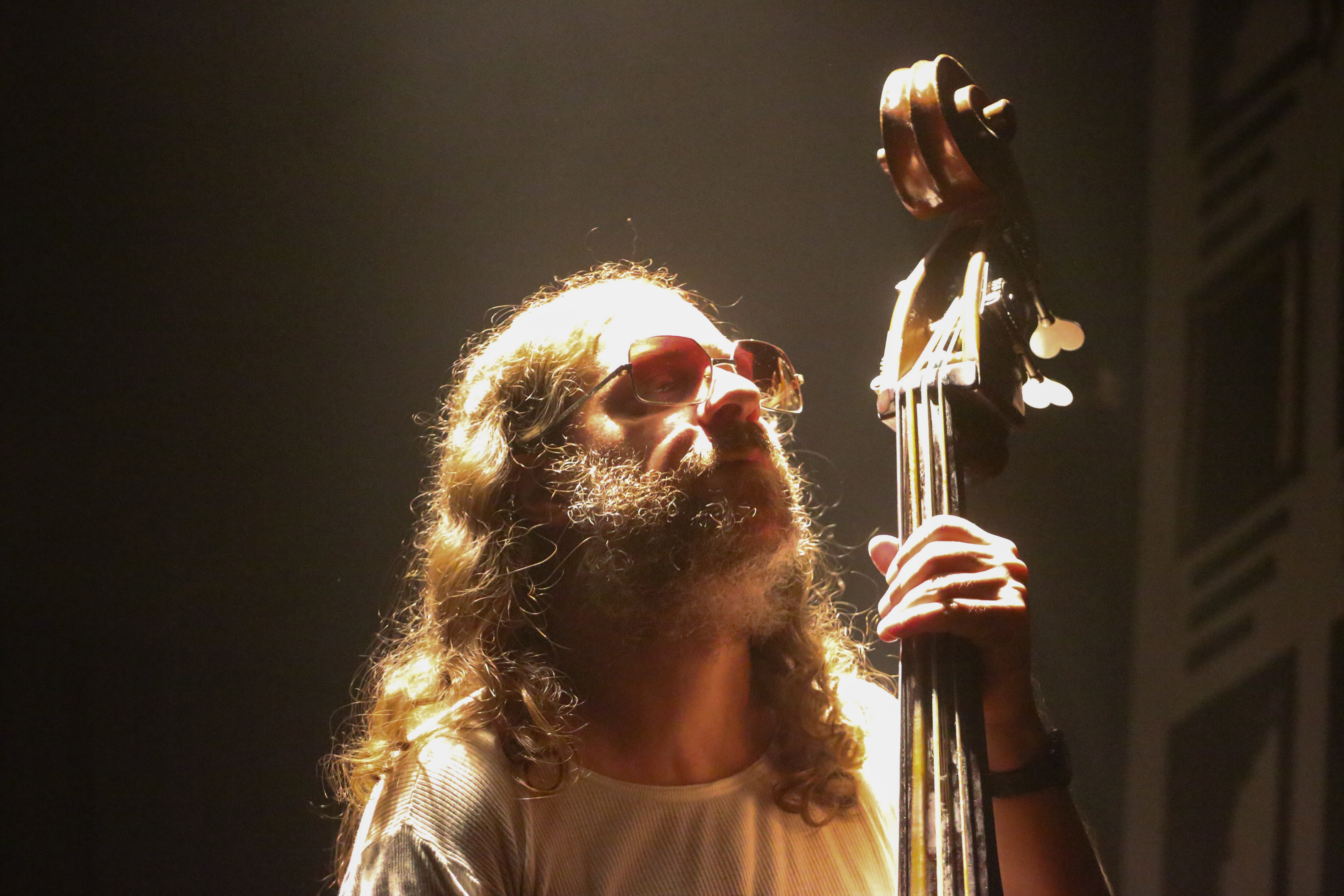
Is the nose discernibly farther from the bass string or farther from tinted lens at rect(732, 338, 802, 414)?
the bass string

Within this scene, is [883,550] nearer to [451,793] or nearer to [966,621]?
[966,621]

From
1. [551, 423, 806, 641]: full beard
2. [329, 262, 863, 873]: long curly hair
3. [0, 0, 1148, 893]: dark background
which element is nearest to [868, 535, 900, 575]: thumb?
[551, 423, 806, 641]: full beard

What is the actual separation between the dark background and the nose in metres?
0.55

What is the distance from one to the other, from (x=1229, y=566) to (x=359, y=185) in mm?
1618

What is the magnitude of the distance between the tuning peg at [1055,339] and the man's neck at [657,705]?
537 mm

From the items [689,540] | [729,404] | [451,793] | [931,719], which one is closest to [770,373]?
[729,404]

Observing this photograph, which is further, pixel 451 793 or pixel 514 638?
pixel 514 638

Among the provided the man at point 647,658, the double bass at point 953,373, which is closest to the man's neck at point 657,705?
the man at point 647,658

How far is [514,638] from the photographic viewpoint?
4.43 feet

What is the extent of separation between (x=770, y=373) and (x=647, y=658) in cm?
44

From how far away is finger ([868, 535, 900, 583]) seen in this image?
1.21 m

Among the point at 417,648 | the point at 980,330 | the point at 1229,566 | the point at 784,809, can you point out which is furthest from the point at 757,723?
the point at 1229,566

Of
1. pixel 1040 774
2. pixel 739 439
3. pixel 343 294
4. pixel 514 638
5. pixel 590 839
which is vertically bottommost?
pixel 590 839

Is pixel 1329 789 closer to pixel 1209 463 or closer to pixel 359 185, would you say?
pixel 1209 463
